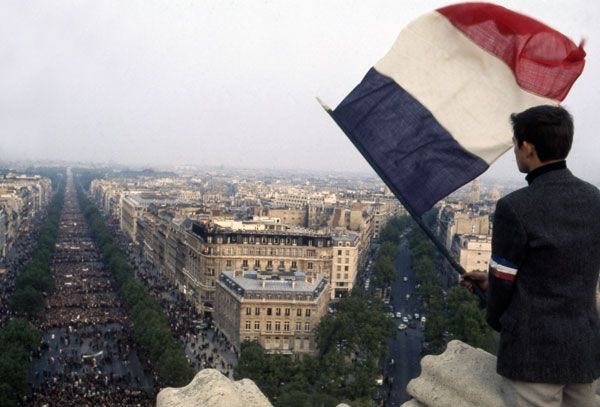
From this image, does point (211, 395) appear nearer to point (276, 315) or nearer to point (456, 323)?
point (456, 323)

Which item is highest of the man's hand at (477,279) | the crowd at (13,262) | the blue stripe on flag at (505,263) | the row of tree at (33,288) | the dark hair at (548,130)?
the dark hair at (548,130)

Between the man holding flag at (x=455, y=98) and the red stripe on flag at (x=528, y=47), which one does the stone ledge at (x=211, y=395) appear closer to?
the man holding flag at (x=455, y=98)

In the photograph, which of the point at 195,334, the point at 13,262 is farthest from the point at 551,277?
the point at 13,262

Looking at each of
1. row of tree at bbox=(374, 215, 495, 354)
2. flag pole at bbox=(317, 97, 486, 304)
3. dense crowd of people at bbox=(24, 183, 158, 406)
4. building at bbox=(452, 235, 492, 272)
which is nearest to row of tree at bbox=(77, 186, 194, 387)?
dense crowd of people at bbox=(24, 183, 158, 406)

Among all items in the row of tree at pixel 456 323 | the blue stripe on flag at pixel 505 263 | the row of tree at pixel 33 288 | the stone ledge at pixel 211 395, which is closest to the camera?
the blue stripe on flag at pixel 505 263

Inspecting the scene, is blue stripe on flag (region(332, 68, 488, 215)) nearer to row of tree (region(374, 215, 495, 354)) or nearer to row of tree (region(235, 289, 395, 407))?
row of tree (region(235, 289, 395, 407))

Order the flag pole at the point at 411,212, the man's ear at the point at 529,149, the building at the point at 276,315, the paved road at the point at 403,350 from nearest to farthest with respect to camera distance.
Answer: the man's ear at the point at 529,149 < the flag pole at the point at 411,212 < the paved road at the point at 403,350 < the building at the point at 276,315

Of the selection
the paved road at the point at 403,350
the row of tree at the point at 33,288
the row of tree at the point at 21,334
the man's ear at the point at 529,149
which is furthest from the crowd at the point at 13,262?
the man's ear at the point at 529,149

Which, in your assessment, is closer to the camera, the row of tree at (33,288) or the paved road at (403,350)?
the paved road at (403,350)
